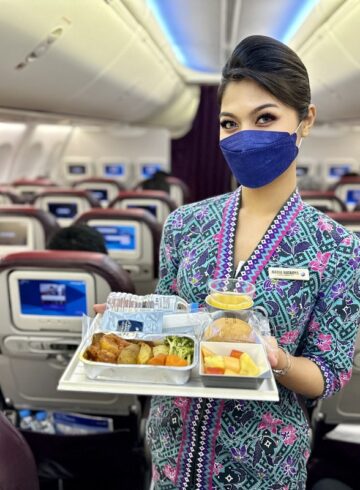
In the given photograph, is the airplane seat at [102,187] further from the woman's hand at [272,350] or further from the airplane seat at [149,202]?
the woman's hand at [272,350]

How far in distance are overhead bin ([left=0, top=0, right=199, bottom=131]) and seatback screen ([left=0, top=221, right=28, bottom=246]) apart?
39.8 inches

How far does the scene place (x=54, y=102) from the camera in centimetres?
437

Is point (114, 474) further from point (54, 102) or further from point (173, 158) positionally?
point (173, 158)

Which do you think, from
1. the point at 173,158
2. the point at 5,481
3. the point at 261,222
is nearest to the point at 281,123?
the point at 261,222

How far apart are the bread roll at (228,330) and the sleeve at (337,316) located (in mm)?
199

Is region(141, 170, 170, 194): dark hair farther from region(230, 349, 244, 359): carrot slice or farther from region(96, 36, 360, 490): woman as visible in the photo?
region(230, 349, 244, 359): carrot slice

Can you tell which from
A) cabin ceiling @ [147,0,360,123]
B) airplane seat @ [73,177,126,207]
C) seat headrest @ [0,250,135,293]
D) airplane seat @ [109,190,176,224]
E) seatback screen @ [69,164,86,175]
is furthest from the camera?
seatback screen @ [69,164,86,175]

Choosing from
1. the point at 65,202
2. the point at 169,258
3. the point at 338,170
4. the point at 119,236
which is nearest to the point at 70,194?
the point at 65,202

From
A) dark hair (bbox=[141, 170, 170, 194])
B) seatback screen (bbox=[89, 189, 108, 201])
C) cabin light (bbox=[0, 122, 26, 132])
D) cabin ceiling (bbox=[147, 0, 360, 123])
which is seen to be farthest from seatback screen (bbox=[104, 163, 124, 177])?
cabin ceiling (bbox=[147, 0, 360, 123])

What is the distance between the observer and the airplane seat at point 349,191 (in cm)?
674

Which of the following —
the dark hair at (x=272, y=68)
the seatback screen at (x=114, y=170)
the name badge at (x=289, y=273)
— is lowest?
the seatback screen at (x=114, y=170)

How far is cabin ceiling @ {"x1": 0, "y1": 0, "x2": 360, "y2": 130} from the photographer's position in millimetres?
2391

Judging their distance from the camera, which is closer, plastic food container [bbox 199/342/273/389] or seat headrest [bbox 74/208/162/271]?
plastic food container [bbox 199/342/273/389]

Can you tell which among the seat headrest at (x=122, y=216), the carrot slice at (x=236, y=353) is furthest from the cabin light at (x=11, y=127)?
the carrot slice at (x=236, y=353)
